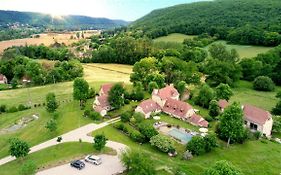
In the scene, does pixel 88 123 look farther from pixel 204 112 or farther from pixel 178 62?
pixel 178 62

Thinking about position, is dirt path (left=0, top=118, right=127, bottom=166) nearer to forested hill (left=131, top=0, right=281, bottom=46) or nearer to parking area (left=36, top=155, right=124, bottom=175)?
parking area (left=36, top=155, right=124, bottom=175)

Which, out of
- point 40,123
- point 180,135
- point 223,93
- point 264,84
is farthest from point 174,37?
point 180,135

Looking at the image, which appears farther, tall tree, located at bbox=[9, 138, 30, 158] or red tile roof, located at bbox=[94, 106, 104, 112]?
red tile roof, located at bbox=[94, 106, 104, 112]

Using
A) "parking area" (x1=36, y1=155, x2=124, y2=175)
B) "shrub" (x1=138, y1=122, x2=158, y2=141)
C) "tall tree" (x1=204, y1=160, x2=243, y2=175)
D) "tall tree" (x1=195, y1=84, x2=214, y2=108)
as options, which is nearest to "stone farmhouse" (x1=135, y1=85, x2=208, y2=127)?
"tall tree" (x1=195, y1=84, x2=214, y2=108)

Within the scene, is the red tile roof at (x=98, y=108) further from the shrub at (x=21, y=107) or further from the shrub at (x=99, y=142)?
the shrub at (x=21, y=107)

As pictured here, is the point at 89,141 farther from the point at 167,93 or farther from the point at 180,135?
the point at 167,93

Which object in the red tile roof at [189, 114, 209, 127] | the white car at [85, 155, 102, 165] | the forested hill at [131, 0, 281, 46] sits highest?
the forested hill at [131, 0, 281, 46]
